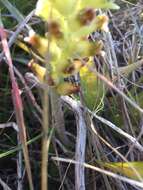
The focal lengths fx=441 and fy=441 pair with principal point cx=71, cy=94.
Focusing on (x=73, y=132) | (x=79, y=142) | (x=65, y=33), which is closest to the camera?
(x=65, y=33)

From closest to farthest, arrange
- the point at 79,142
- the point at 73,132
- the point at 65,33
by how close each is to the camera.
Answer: the point at 65,33, the point at 79,142, the point at 73,132

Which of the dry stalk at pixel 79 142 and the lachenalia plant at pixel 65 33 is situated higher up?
the lachenalia plant at pixel 65 33

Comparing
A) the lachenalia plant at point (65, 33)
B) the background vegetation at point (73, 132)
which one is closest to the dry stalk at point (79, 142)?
the background vegetation at point (73, 132)

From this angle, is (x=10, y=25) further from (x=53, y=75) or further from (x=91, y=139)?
(x=53, y=75)

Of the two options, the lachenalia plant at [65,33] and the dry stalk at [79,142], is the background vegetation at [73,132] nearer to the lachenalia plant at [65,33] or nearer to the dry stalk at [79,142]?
the dry stalk at [79,142]

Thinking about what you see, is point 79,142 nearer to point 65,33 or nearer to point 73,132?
point 73,132

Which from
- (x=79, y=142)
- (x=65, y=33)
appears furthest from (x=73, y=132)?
(x=65, y=33)

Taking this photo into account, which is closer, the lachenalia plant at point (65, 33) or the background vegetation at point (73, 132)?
the lachenalia plant at point (65, 33)

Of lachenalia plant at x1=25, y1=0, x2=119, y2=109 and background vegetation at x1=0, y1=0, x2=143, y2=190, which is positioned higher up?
lachenalia plant at x1=25, y1=0, x2=119, y2=109

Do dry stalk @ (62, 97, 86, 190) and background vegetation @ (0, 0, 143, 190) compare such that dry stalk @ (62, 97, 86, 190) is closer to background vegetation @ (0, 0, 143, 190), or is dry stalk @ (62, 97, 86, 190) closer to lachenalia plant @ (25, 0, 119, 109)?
background vegetation @ (0, 0, 143, 190)

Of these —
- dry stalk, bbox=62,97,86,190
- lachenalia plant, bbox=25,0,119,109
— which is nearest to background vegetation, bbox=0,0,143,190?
dry stalk, bbox=62,97,86,190

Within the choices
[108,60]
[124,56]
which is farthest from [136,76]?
[108,60]
